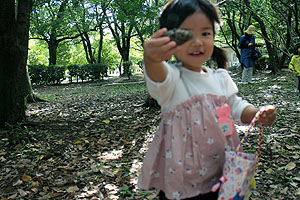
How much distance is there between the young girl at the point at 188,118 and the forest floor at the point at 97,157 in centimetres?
147

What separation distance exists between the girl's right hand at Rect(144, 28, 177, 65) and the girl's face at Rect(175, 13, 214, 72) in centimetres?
22

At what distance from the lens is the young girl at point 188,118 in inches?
50.6

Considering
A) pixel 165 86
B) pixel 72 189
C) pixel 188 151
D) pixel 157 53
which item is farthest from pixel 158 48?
pixel 72 189

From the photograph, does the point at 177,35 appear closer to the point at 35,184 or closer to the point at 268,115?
the point at 268,115

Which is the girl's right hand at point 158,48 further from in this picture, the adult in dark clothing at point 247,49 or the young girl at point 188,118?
the adult in dark clothing at point 247,49

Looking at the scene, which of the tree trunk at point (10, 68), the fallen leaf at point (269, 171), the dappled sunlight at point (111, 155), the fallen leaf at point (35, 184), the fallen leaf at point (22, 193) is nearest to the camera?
the fallen leaf at point (22, 193)

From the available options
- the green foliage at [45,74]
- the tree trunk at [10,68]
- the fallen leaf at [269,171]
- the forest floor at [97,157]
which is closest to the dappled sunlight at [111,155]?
the forest floor at [97,157]

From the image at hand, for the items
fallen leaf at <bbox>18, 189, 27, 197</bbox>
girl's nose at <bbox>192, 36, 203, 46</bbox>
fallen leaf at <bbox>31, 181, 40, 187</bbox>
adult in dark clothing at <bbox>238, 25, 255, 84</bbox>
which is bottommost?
fallen leaf at <bbox>18, 189, 27, 197</bbox>

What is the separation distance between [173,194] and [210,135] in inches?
12.9

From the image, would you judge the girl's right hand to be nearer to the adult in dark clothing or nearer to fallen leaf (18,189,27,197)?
fallen leaf (18,189,27,197)

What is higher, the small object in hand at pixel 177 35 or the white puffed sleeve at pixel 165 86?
the small object in hand at pixel 177 35

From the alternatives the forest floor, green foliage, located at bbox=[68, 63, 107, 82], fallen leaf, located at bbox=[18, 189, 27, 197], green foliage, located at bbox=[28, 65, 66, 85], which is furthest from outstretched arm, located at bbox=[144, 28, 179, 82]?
green foliage, located at bbox=[68, 63, 107, 82]

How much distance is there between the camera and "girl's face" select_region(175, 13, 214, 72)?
1.31 m

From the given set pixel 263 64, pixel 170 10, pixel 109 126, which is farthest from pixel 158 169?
pixel 263 64
